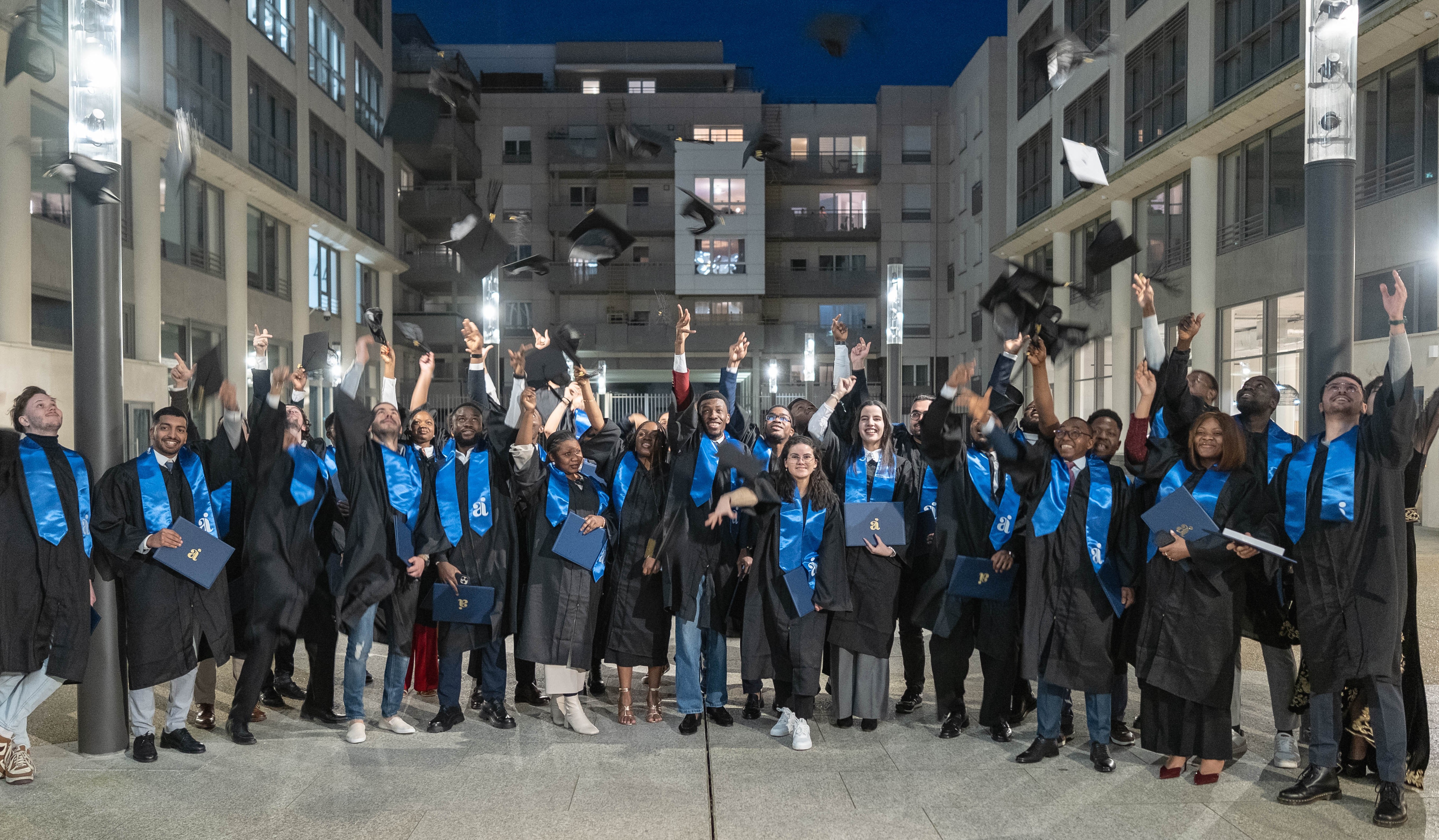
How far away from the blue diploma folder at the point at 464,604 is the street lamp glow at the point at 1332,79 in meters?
5.08

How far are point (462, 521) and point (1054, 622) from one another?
11.1ft

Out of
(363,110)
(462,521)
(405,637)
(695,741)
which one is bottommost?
(695,741)

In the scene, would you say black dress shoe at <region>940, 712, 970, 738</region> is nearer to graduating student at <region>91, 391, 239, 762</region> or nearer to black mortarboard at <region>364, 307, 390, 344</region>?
graduating student at <region>91, 391, 239, 762</region>

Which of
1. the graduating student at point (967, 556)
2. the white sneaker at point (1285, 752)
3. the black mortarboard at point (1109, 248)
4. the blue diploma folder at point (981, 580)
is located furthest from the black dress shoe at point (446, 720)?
the black mortarboard at point (1109, 248)

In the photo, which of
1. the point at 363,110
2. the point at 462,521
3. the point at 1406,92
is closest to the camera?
the point at 462,521

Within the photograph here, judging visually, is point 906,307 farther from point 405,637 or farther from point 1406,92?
point 405,637

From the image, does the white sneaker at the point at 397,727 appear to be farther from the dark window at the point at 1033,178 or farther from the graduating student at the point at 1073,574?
the dark window at the point at 1033,178

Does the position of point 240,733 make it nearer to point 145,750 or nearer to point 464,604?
point 145,750

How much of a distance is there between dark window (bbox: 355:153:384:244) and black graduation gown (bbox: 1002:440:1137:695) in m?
27.9

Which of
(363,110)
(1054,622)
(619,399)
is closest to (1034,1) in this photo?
(619,399)

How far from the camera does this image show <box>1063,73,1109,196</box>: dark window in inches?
894

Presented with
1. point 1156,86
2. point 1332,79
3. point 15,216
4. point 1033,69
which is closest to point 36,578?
point 1332,79

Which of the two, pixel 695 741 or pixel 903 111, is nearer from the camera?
pixel 695 741

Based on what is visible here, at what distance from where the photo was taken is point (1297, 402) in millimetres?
16016
